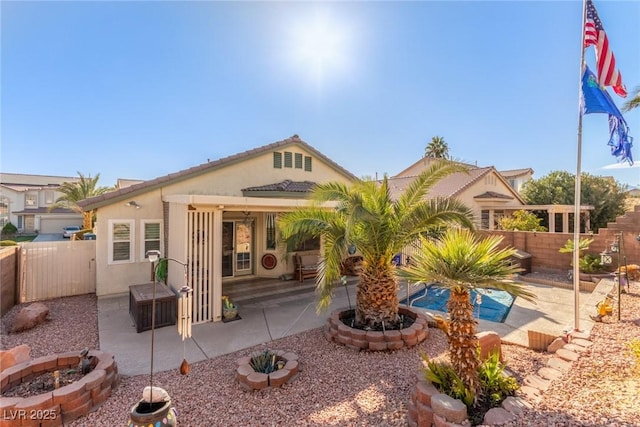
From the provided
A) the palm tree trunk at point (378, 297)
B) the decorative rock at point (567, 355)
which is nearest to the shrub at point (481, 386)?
the decorative rock at point (567, 355)

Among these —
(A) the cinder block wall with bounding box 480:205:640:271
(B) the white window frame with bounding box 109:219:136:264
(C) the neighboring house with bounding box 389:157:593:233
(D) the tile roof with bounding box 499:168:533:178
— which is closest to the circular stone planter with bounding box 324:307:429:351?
(B) the white window frame with bounding box 109:219:136:264

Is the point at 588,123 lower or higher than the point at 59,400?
higher

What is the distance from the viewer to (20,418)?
403 cm

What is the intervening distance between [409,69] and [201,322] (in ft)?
41.8

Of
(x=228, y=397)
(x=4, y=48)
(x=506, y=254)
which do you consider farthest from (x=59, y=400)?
(x=4, y=48)

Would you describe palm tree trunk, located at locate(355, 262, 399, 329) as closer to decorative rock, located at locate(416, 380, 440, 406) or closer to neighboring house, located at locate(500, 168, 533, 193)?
decorative rock, located at locate(416, 380, 440, 406)

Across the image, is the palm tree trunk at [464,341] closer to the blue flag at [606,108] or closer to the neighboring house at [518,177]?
the blue flag at [606,108]

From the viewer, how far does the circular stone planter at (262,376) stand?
511cm

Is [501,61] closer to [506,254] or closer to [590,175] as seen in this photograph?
[506,254]

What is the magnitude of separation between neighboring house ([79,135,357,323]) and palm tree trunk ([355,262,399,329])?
3.76 m

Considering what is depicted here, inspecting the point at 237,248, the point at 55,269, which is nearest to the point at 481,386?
the point at 237,248

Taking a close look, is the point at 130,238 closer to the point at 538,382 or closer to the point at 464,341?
the point at 464,341

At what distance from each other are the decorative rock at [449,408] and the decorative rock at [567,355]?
3235 millimetres

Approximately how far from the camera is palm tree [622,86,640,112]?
1058 centimetres
